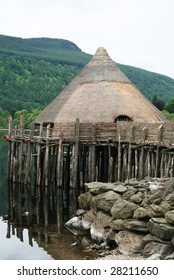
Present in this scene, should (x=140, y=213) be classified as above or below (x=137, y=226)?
above

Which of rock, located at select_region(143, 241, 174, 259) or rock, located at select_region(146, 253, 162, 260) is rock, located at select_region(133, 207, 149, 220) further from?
rock, located at select_region(146, 253, 162, 260)

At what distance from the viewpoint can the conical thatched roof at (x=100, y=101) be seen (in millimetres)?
36625

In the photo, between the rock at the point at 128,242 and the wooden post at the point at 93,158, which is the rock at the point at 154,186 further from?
the wooden post at the point at 93,158

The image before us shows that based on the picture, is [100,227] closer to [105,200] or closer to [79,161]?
[105,200]

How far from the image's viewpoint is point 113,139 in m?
33.4

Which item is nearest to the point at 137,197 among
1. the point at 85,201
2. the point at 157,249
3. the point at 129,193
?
the point at 129,193

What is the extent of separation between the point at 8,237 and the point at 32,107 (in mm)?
131513

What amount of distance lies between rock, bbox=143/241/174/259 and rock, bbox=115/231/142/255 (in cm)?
44

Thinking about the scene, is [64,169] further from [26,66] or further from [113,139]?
[26,66]

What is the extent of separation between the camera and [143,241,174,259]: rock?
707 inches

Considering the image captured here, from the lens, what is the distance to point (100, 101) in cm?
3759

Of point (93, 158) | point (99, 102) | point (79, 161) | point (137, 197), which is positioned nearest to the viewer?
point (137, 197)

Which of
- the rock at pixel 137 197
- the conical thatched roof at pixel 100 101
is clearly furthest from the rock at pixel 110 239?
the conical thatched roof at pixel 100 101

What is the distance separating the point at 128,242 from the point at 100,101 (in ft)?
62.9
